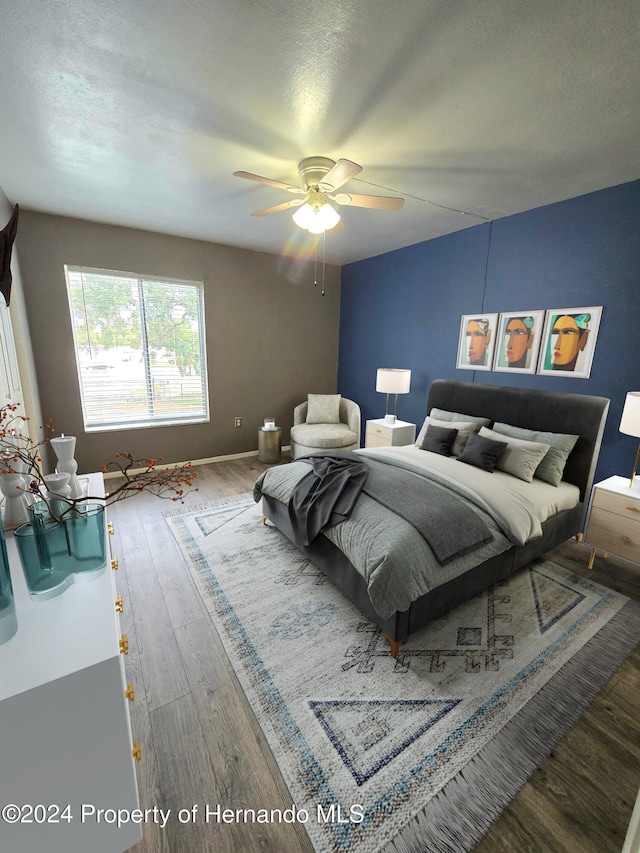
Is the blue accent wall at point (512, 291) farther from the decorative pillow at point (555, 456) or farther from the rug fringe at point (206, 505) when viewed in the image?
the rug fringe at point (206, 505)

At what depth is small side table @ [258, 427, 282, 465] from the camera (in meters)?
4.52

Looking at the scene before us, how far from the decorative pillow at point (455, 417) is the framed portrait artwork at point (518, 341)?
52 cm

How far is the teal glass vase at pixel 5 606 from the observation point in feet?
2.85

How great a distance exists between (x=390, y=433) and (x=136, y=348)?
2.97 m

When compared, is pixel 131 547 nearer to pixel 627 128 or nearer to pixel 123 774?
pixel 123 774

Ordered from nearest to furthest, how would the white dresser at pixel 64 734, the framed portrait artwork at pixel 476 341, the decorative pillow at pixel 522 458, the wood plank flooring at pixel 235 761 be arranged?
the white dresser at pixel 64 734 < the wood plank flooring at pixel 235 761 < the decorative pillow at pixel 522 458 < the framed portrait artwork at pixel 476 341

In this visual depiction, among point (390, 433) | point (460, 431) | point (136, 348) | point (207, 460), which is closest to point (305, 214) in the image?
point (460, 431)

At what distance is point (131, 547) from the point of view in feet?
8.94

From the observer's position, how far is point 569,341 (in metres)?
2.84

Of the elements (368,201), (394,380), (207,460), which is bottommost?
(207,460)

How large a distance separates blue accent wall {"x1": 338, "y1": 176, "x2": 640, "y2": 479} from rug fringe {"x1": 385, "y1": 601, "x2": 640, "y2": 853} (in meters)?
1.54

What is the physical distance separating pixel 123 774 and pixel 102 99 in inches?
106

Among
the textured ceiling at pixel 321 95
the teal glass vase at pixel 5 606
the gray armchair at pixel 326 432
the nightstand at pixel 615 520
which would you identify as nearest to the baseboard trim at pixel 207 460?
the gray armchair at pixel 326 432

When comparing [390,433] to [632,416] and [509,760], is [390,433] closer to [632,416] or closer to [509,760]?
[632,416]
